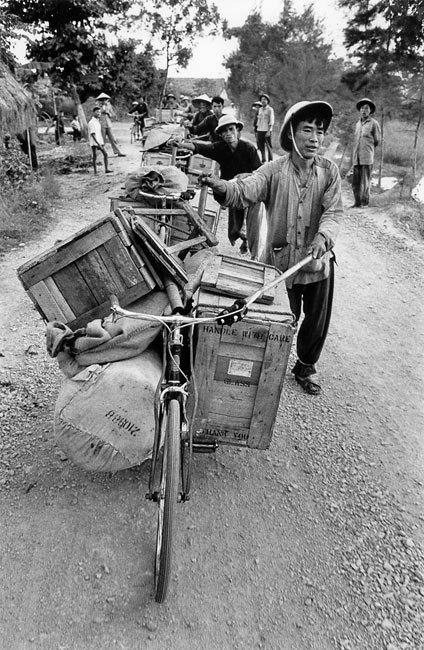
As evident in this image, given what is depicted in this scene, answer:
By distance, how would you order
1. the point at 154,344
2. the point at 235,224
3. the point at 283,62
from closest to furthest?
the point at 154,344 < the point at 235,224 < the point at 283,62

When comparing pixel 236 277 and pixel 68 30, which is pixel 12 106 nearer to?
pixel 236 277

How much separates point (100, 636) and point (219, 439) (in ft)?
3.51

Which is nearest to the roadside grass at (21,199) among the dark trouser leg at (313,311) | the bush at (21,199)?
the bush at (21,199)

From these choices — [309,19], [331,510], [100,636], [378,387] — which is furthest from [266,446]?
[309,19]

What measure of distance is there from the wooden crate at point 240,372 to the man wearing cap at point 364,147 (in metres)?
7.61

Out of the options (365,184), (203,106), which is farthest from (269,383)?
(203,106)

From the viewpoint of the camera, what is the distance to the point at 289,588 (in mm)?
2354

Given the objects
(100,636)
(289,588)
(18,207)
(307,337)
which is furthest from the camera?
(18,207)

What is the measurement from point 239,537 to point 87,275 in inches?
65.0

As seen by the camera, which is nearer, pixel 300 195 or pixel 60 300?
pixel 60 300

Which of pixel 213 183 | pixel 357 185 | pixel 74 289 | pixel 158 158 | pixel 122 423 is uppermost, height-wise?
pixel 213 183

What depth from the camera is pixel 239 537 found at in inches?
103

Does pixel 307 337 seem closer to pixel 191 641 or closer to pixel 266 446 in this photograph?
pixel 266 446

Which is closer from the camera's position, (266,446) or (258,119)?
(266,446)
